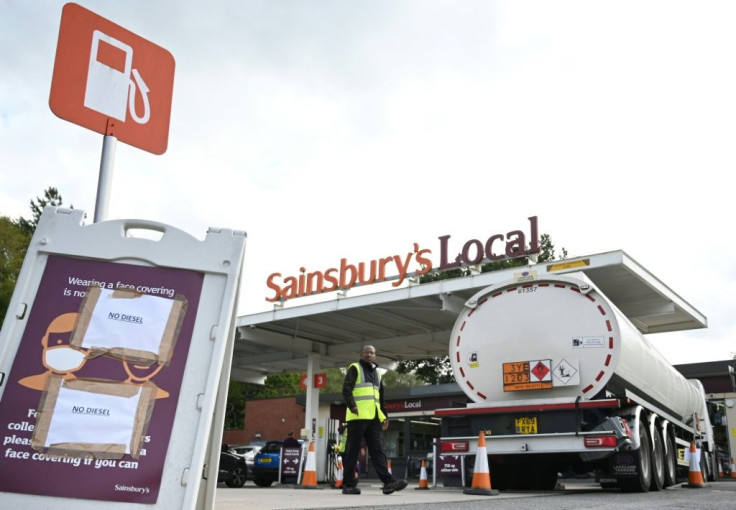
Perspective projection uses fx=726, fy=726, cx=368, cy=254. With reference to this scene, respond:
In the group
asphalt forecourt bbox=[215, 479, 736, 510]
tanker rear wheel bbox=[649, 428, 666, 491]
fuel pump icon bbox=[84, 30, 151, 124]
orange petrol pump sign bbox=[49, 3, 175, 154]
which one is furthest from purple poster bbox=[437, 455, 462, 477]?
fuel pump icon bbox=[84, 30, 151, 124]

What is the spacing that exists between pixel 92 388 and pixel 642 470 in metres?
8.36

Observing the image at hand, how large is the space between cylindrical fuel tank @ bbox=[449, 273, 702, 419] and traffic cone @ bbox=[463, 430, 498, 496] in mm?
852

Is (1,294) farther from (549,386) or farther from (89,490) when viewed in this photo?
(89,490)

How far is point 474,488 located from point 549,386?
5.49ft

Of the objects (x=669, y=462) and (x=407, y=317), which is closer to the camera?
(x=669, y=462)

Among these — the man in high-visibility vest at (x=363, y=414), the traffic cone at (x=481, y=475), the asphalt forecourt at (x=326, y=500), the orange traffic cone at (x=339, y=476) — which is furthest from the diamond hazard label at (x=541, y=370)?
the orange traffic cone at (x=339, y=476)

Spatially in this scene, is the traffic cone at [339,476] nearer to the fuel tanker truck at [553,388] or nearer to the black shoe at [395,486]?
the fuel tanker truck at [553,388]

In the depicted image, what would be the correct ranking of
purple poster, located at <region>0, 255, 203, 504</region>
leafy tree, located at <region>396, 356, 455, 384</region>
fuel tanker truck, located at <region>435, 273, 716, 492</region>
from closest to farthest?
purple poster, located at <region>0, 255, 203, 504</region> → fuel tanker truck, located at <region>435, 273, 716, 492</region> → leafy tree, located at <region>396, 356, 455, 384</region>

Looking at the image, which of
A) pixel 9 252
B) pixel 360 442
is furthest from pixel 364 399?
pixel 9 252

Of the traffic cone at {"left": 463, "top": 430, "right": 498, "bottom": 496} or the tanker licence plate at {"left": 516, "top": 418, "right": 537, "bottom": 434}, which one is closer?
the traffic cone at {"left": 463, "top": 430, "right": 498, "bottom": 496}

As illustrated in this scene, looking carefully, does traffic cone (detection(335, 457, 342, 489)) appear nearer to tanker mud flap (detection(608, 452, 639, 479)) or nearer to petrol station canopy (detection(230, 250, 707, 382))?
petrol station canopy (detection(230, 250, 707, 382))

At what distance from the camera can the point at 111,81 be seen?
16.7 ft

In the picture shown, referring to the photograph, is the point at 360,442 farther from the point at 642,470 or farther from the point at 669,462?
the point at 669,462

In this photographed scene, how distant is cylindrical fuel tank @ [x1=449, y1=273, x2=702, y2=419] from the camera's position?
957 centimetres
